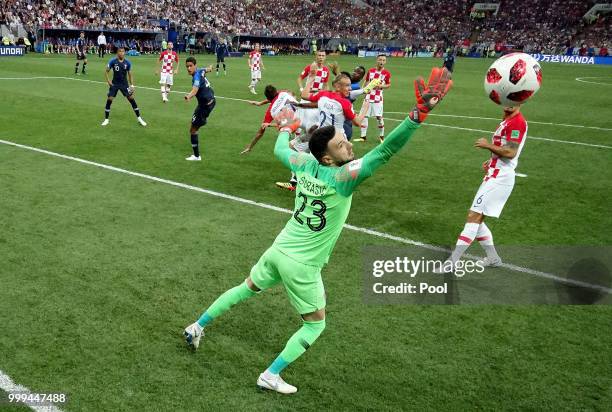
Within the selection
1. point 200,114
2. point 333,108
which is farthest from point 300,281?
point 200,114

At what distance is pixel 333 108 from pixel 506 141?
367cm

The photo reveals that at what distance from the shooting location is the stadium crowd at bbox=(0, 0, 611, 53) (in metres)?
52.4

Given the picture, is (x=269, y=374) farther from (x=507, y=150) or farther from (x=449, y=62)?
(x=449, y=62)

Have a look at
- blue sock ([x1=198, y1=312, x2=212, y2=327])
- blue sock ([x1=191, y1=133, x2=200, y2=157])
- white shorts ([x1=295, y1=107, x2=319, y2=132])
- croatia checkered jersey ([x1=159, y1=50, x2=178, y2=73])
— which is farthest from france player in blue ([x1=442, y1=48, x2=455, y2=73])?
croatia checkered jersey ([x1=159, y1=50, x2=178, y2=73])

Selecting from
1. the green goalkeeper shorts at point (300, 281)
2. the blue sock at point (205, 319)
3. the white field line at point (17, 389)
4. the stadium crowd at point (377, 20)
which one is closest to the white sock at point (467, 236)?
the green goalkeeper shorts at point (300, 281)

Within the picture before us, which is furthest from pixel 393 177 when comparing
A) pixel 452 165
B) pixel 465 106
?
pixel 465 106

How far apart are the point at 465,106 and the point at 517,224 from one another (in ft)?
46.9

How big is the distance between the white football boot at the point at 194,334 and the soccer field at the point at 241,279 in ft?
0.43

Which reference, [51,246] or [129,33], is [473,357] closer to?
[51,246]

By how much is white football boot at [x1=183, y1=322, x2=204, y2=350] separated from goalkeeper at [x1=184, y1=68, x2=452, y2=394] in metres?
0.67

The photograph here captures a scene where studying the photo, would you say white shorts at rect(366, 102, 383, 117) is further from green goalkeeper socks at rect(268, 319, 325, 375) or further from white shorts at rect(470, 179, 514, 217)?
green goalkeeper socks at rect(268, 319, 325, 375)

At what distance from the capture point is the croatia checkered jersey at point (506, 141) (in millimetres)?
6539

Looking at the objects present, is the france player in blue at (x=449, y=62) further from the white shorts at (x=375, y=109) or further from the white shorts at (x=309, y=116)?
the white shorts at (x=309, y=116)

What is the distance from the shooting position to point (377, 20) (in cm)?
7431
